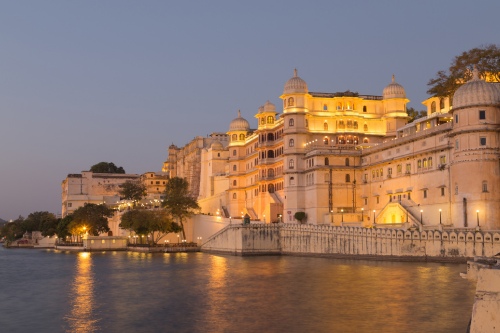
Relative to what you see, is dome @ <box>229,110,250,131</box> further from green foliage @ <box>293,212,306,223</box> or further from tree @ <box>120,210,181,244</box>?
green foliage @ <box>293,212,306,223</box>

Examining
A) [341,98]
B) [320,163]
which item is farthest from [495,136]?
[341,98]

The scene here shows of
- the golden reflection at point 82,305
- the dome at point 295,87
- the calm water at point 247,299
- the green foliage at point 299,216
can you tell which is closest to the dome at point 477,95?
the calm water at point 247,299

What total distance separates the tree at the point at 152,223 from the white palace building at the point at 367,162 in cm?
1286

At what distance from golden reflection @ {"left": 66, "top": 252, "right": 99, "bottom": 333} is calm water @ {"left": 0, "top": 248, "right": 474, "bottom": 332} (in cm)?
6

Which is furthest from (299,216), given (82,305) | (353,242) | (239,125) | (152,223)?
(82,305)

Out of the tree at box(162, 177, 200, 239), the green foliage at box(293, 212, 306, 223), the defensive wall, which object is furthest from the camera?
the tree at box(162, 177, 200, 239)

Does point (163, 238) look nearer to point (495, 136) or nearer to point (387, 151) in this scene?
point (387, 151)

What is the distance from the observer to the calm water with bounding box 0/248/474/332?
3319 cm

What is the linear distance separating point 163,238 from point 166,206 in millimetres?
6551

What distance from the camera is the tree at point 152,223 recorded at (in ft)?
316

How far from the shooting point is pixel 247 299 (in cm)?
4131

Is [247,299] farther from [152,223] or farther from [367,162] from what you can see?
[152,223]

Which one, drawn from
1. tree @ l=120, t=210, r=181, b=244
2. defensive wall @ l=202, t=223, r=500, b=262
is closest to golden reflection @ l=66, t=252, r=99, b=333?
defensive wall @ l=202, t=223, r=500, b=262

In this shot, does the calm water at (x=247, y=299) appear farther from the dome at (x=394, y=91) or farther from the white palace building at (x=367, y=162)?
the dome at (x=394, y=91)
